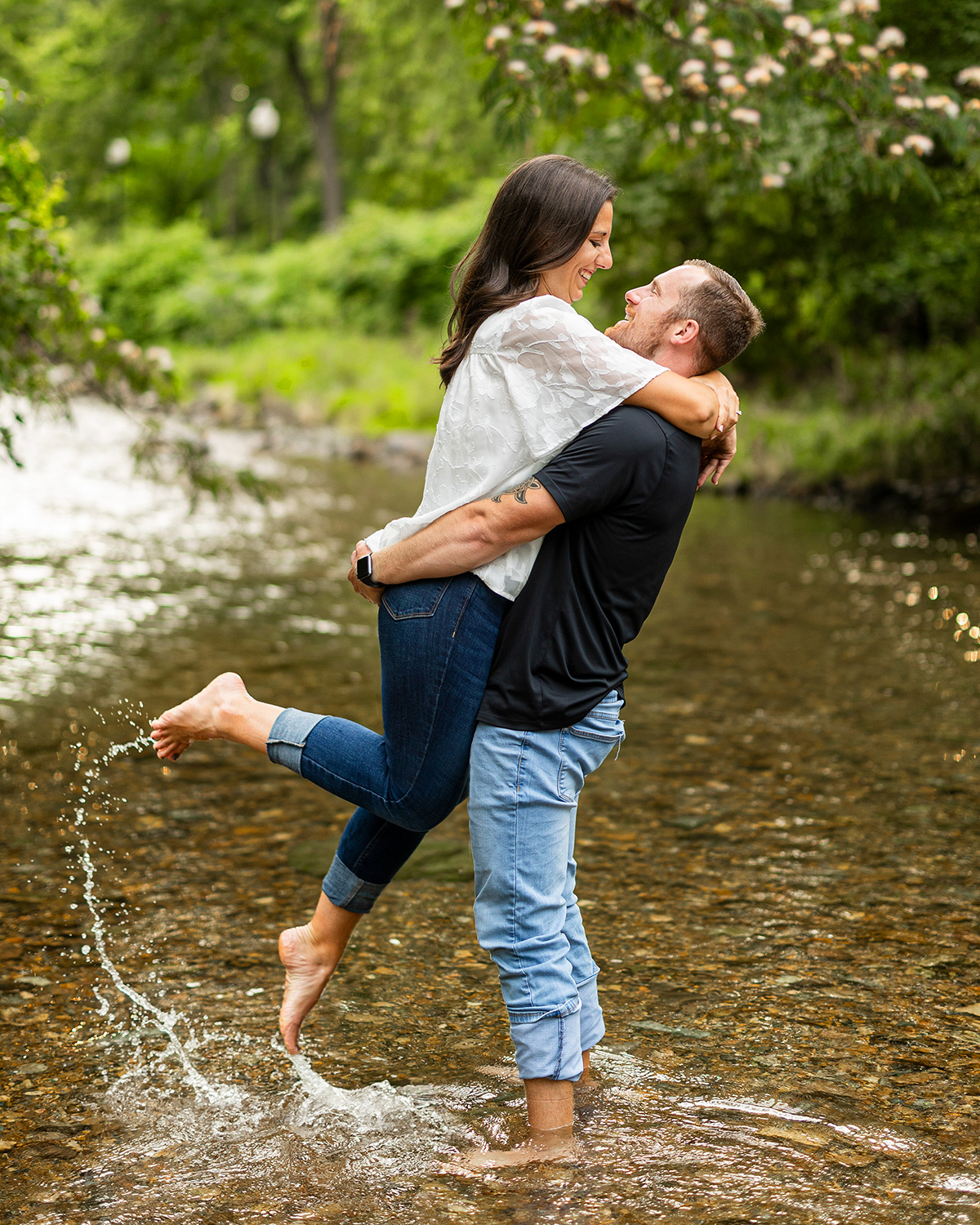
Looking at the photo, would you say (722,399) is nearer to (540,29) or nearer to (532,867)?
(532,867)

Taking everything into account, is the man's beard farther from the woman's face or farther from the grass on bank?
the grass on bank

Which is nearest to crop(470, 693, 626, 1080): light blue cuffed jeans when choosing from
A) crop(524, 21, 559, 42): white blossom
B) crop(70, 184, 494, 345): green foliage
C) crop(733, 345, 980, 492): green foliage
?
crop(524, 21, 559, 42): white blossom

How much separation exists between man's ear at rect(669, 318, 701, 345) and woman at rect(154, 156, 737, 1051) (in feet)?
0.30

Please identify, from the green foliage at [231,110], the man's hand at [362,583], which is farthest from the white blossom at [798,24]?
the green foliage at [231,110]

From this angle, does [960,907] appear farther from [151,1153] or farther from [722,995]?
[151,1153]

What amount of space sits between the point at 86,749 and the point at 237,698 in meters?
3.24

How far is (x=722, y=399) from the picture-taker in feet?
8.71

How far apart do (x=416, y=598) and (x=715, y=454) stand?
75 centimetres

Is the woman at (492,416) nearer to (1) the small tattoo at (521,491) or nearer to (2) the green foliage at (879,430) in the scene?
(1) the small tattoo at (521,491)

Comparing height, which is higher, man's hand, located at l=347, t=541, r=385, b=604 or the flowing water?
man's hand, located at l=347, t=541, r=385, b=604

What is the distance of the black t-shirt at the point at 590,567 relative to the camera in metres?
2.49

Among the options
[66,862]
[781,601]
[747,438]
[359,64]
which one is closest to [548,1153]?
[66,862]

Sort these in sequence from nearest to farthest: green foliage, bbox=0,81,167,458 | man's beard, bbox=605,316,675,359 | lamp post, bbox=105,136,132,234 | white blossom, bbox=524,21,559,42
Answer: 1. man's beard, bbox=605,316,675,359
2. green foliage, bbox=0,81,167,458
3. white blossom, bbox=524,21,559,42
4. lamp post, bbox=105,136,132,234

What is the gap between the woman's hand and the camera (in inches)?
103
